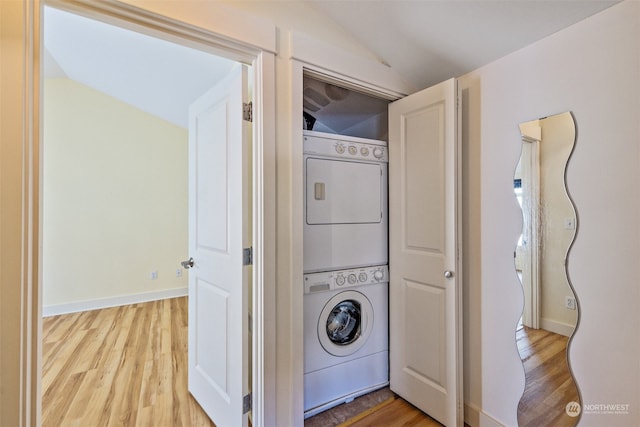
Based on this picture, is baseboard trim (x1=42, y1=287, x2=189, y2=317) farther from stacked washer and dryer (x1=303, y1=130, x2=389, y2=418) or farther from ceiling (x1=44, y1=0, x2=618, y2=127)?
stacked washer and dryer (x1=303, y1=130, x2=389, y2=418)

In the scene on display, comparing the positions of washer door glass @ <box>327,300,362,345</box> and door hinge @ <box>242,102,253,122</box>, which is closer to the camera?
door hinge @ <box>242,102,253,122</box>

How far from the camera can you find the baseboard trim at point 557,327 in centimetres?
126

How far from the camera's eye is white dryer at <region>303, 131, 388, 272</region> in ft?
5.64

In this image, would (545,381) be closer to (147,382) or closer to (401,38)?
(401,38)

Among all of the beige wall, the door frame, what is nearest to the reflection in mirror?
the door frame

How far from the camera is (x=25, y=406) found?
94 centimetres

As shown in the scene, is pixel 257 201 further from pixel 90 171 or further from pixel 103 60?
pixel 90 171

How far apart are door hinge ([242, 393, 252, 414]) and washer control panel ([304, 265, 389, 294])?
59cm

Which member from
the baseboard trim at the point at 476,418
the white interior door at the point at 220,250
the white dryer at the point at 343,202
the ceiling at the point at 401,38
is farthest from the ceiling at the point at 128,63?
the baseboard trim at the point at 476,418

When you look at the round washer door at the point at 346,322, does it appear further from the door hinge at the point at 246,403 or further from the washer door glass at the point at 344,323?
the door hinge at the point at 246,403

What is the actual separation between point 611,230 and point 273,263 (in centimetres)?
→ 143

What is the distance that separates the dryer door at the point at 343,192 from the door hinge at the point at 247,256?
41 cm

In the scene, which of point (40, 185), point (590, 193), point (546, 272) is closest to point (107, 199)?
point (40, 185)

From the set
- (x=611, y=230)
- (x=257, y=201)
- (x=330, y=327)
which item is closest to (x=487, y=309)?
(x=611, y=230)
